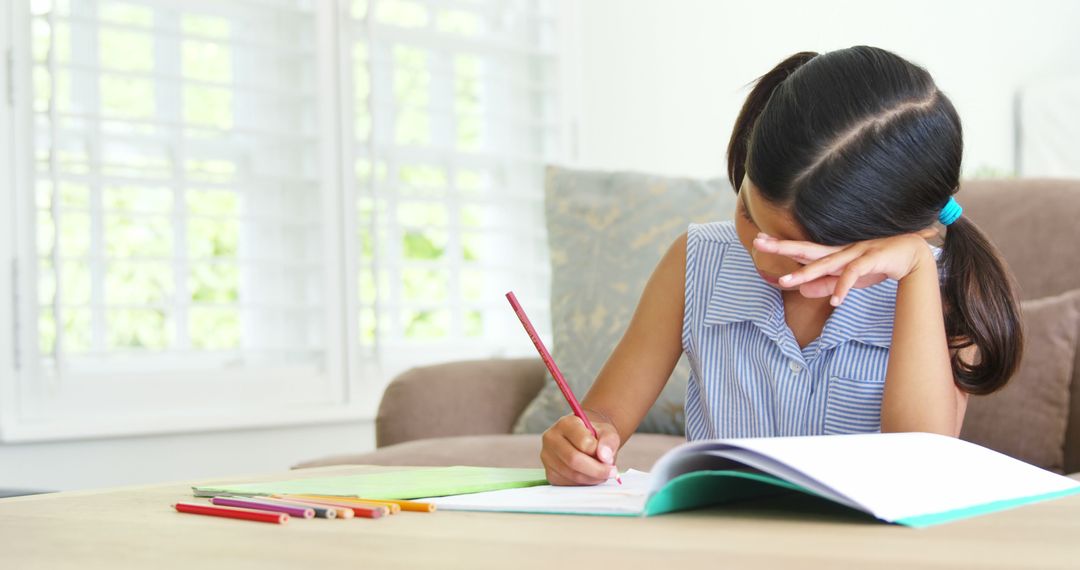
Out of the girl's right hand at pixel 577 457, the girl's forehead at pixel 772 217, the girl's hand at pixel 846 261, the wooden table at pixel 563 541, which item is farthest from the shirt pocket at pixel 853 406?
the wooden table at pixel 563 541

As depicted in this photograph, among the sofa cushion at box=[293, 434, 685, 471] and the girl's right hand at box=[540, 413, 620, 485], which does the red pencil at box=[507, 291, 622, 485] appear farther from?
the sofa cushion at box=[293, 434, 685, 471]

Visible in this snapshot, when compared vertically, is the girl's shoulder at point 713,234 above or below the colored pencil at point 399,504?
above

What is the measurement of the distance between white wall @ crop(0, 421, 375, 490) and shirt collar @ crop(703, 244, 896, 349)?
1.21 m

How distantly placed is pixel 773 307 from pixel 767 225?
0.81ft

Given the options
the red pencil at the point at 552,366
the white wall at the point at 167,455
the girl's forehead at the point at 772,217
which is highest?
the girl's forehead at the point at 772,217

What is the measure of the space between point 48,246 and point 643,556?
1890 millimetres

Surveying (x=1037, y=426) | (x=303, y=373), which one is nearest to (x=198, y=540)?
(x=1037, y=426)

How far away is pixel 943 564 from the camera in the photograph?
50 cm

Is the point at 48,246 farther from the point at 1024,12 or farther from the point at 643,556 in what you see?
the point at 1024,12

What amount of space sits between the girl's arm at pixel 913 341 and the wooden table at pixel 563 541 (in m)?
0.37

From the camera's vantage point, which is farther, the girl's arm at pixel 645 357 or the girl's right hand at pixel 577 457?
the girl's arm at pixel 645 357

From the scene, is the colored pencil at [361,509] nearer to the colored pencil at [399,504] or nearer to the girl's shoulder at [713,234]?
the colored pencil at [399,504]

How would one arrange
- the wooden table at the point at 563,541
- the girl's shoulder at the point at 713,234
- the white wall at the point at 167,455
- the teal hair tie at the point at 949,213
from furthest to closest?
the white wall at the point at 167,455 < the girl's shoulder at the point at 713,234 < the teal hair tie at the point at 949,213 < the wooden table at the point at 563,541

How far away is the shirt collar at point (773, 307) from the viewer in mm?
1213
